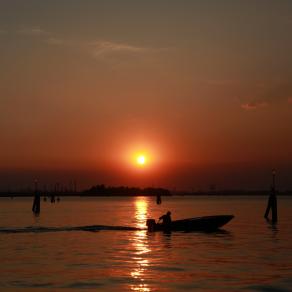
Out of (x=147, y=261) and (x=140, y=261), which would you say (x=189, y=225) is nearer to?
(x=147, y=261)

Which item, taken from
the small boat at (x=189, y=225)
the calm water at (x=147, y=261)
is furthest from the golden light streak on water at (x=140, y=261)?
the small boat at (x=189, y=225)

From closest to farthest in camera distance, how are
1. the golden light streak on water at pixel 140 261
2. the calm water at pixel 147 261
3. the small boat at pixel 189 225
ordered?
the golden light streak on water at pixel 140 261, the calm water at pixel 147 261, the small boat at pixel 189 225

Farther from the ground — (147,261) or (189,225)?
(189,225)

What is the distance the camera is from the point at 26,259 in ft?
105

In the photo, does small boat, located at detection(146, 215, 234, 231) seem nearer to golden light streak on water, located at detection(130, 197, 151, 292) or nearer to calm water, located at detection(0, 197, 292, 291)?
golden light streak on water, located at detection(130, 197, 151, 292)

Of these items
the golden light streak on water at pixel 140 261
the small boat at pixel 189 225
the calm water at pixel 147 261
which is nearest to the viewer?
the golden light streak on water at pixel 140 261

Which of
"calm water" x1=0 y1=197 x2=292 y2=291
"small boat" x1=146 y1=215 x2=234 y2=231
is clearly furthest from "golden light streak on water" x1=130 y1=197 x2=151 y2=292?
"small boat" x1=146 y1=215 x2=234 y2=231

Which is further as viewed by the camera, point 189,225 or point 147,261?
point 189,225

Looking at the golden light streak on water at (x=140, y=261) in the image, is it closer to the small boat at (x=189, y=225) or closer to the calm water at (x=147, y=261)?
the calm water at (x=147, y=261)

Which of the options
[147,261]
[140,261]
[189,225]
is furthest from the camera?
[189,225]

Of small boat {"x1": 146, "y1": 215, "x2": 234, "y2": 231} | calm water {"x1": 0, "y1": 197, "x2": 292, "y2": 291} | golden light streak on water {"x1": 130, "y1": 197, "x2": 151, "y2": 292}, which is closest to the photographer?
golden light streak on water {"x1": 130, "y1": 197, "x2": 151, "y2": 292}

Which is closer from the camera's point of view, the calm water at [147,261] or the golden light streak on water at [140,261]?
the golden light streak on water at [140,261]

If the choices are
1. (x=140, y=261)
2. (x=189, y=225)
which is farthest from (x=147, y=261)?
(x=189, y=225)

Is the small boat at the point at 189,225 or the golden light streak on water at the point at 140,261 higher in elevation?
the small boat at the point at 189,225
